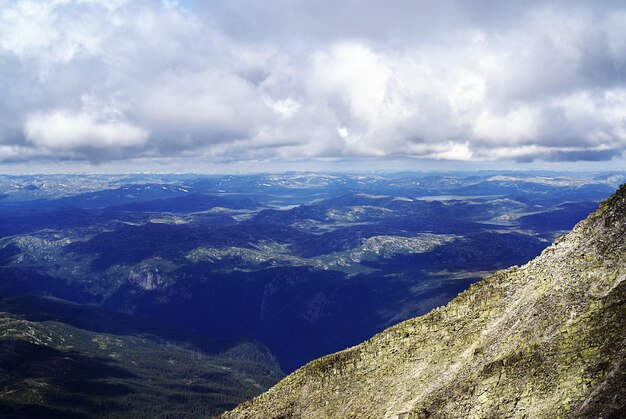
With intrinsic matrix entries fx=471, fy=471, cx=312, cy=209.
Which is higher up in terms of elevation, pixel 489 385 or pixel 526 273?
pixel 526 273

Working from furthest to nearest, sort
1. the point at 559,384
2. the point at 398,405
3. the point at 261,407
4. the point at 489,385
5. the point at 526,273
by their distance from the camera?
1. the point at 261,407
2. the point at 526,273
3. the point at 398,405
4. the point at 489,385
5. the point at 559,384

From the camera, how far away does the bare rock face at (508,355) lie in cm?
5019

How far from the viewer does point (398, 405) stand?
6719 cm

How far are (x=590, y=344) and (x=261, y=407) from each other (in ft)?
185

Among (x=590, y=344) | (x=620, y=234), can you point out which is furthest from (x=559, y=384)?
(x=620, y=234)

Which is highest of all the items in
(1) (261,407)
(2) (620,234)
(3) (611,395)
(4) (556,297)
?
(2) (620,234)

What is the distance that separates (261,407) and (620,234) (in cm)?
6417

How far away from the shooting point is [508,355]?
2314 inches

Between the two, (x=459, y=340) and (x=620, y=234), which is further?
(x=459, y=340)

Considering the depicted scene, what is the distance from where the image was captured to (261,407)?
281 ft

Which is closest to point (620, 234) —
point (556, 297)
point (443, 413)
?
point (556, 297)

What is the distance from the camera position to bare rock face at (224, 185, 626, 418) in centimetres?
5019

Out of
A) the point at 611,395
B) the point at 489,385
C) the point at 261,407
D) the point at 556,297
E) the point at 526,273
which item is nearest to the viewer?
the point at 611,395

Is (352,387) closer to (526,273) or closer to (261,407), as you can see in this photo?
(261,407)
